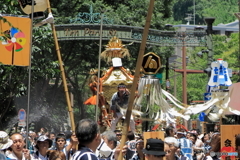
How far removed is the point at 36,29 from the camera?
21016mm

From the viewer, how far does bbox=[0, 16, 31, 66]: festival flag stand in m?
13.5

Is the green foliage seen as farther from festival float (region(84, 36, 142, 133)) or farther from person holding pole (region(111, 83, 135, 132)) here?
person holding pole (region(111, 83, 135, 132))

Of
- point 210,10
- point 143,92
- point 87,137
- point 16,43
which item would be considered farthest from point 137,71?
point 210,10

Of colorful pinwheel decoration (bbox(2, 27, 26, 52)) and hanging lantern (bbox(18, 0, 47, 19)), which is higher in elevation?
hanging lantern (bbox(18, 0, 47, 19))

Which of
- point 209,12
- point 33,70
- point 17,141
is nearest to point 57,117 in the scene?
point 33,70

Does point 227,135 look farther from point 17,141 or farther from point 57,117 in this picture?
point 57,117

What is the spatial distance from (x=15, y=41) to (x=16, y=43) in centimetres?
5

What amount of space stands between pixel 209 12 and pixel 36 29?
116 m

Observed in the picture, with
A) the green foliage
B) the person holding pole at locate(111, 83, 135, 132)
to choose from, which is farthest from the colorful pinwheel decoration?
the green foliage

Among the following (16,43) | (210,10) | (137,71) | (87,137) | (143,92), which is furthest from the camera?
(210,10)

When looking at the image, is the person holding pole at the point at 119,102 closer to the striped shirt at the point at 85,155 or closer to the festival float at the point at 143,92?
the festival float at the point at 143,92

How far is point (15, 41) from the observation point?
13562 millimetres

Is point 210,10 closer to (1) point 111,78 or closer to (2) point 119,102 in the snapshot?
(1) point 111,78

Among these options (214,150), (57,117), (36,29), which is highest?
(36,29)
